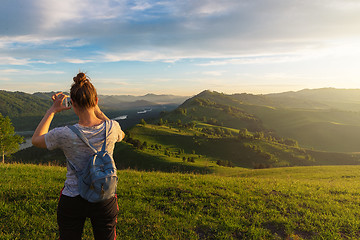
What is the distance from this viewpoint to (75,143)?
128 inches

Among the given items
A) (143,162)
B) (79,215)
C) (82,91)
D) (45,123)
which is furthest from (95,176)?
(143,162)

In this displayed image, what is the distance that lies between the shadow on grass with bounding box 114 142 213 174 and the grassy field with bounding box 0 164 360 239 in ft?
178

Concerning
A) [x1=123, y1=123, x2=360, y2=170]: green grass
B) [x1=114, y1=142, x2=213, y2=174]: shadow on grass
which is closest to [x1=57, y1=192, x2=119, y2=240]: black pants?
[x1=114, y1=142, x2=213, y2=174]: shadow on grass

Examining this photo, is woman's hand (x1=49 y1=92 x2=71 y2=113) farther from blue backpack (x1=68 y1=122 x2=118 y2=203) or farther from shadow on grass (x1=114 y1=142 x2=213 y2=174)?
shadow on grass (x1=114 y1=142 x2=213 y2=174)

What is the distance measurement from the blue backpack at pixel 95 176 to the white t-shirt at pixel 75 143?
8cm

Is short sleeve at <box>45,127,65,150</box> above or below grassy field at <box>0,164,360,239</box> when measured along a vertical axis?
above

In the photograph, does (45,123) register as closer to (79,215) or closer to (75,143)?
(75,143)

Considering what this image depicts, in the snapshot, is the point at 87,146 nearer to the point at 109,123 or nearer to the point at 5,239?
the point at 109,123

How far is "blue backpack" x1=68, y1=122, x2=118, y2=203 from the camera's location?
3.21 meters

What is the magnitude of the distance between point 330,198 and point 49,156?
131798 millimetres

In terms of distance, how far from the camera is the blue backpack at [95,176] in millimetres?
3215

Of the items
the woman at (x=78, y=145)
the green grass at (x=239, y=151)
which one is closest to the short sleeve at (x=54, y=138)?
the woman at (x=78, y=145)

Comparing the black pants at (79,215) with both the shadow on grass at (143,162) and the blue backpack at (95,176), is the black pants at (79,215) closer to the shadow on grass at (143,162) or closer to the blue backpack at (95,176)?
the blue backpack at (95,176)

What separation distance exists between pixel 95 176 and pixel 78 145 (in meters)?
0.55
